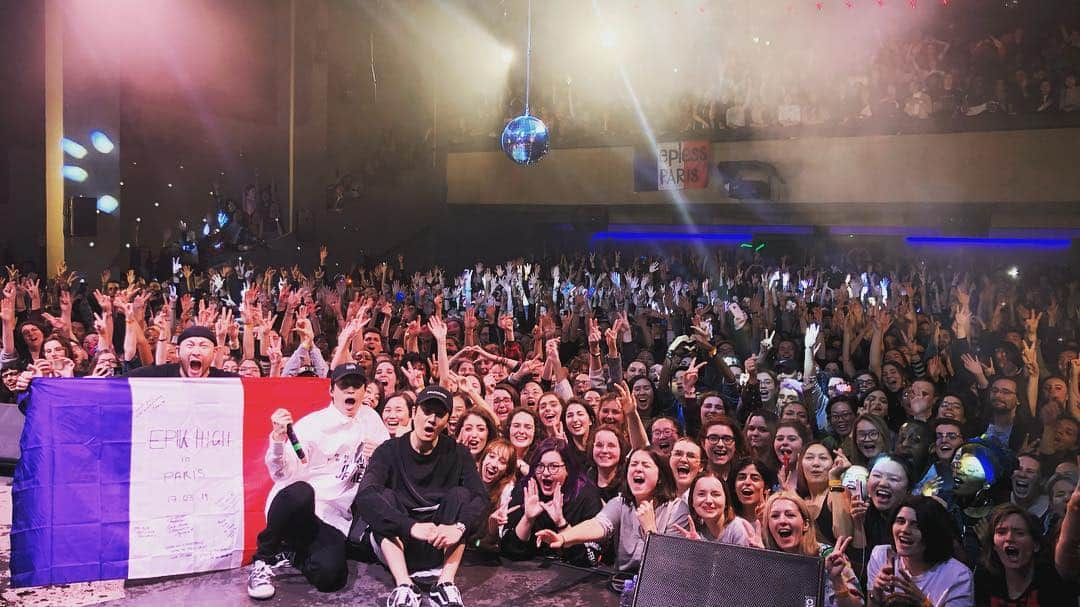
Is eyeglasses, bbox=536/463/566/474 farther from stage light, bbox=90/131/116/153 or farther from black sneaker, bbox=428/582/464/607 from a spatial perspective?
stage light, bbox=90/131/116/153

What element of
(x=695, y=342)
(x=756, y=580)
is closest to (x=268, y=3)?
(x=695, y=342)

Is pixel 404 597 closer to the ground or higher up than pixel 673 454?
closer to the ground

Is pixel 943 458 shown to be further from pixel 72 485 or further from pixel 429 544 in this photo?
pixel 72 485

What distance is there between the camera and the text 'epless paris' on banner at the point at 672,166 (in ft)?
47.9

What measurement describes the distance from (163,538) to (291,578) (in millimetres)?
632

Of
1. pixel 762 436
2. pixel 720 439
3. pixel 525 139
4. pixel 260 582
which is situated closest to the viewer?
pixel 260 582

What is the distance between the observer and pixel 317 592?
4641 mm

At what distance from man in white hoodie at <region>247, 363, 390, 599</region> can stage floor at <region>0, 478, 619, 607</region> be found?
8 cm

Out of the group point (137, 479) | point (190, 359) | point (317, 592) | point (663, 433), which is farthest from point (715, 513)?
point (190, 359)

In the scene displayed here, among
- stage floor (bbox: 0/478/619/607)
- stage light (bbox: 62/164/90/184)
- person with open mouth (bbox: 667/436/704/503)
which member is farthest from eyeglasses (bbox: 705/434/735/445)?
stage light (bbox: 62/164/90/184)

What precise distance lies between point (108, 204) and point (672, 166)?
808 centimetres

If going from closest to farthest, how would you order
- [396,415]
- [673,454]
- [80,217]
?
[673,454]
[396,415]
[80,217]

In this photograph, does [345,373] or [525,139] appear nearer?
[345,373]

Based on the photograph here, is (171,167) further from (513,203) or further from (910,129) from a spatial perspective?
(910,129)
